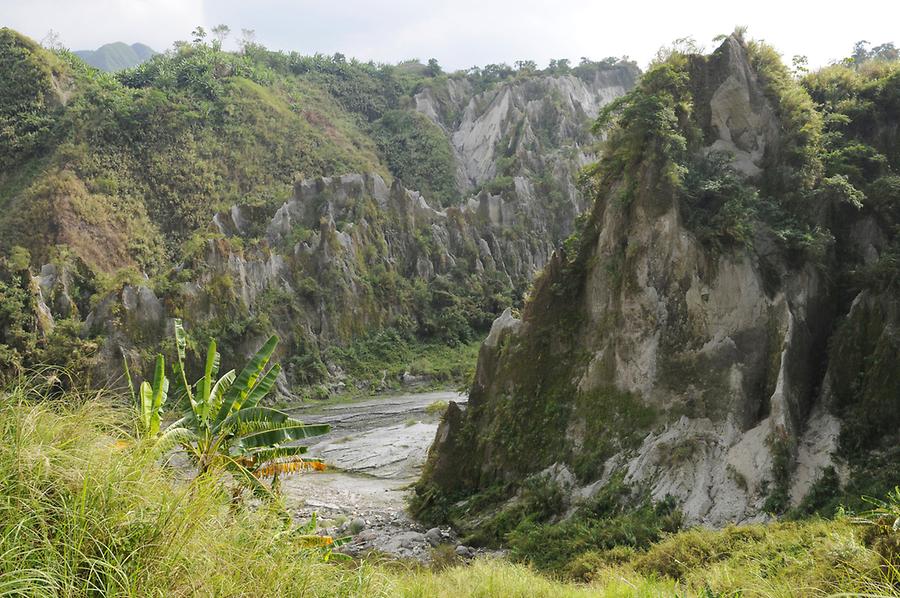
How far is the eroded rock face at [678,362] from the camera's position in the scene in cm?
1284

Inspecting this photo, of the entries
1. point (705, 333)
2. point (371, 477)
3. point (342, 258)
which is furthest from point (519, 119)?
point (705, 333)

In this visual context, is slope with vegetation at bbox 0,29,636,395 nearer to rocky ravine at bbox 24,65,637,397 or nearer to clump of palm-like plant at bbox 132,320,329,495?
rocky ravine at bbox 24,65,637,397

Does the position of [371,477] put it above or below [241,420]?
below

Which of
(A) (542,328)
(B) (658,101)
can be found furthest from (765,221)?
(A) (542,328)

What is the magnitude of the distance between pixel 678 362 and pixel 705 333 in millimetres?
926

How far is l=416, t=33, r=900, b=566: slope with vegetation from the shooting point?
41.3ft

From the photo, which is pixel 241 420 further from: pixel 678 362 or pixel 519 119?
pixel 519 119

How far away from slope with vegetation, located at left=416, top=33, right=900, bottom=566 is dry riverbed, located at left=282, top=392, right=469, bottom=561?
55.9 inches

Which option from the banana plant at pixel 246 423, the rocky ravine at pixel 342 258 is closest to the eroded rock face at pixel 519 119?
the rocky ravine at pixel 342 258

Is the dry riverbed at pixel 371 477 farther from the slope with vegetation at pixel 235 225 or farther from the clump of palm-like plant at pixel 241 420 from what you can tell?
the slope with vegetation at pixel 235 225

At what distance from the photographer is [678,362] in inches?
591

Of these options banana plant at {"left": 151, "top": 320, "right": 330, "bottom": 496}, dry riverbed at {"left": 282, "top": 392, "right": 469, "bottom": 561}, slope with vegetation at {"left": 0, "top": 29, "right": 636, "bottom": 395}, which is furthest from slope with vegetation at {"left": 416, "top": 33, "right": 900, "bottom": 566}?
slope with vegetation at {"left": 0, "top": 29, "right": 636, "bottom": 395}

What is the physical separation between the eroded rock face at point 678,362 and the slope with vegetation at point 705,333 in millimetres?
47

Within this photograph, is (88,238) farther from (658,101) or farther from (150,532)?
(150,532)
